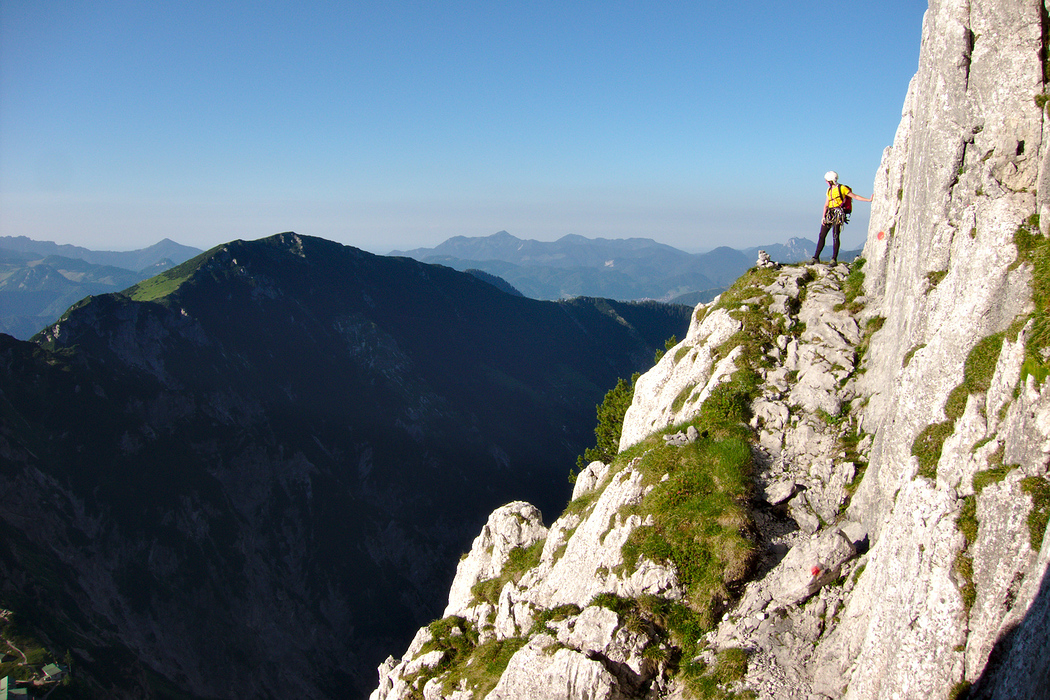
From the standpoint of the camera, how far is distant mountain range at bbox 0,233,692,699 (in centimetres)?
7869

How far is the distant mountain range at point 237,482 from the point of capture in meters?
78.7

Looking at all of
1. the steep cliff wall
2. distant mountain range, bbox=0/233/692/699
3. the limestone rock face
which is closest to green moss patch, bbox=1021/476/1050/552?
the steep cliff wall

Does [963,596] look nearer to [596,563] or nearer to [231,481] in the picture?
[596,563]

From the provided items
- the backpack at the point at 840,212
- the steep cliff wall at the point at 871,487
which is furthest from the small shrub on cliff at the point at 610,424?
the backpack at the point at 840,212

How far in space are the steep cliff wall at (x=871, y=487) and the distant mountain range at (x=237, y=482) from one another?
208ft

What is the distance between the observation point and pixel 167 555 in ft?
289

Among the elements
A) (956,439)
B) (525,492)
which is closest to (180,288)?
(525,492)

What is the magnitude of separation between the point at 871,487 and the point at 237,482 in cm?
11007

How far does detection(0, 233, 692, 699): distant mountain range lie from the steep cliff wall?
208 feet

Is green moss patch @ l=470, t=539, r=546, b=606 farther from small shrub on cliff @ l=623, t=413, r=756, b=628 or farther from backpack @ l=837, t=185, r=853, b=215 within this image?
backpack @ l=837, t=185, r=853, b=215

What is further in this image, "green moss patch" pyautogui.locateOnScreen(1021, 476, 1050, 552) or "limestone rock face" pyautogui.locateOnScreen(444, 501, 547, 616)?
"limestone rock face" pyautogui.locateOnScreen(444, 501, 547, 616)

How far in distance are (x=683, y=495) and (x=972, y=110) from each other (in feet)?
44.1

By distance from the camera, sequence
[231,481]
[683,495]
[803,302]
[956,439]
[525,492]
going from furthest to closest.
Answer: [525,492] → [231,481] → [803,302] → [683,495] → [956,439]

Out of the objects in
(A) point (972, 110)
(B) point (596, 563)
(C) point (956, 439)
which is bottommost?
(B) point (596, 563)
